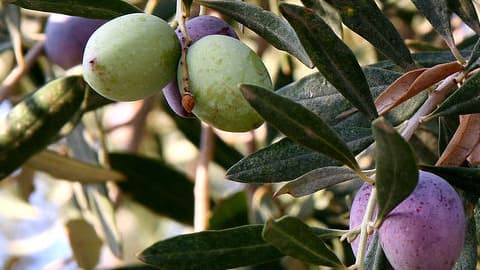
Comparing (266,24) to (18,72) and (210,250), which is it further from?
(18,72)

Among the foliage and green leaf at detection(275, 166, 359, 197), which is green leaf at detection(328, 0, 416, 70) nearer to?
the foliage

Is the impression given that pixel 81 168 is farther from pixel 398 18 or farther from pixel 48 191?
pixel 48 191

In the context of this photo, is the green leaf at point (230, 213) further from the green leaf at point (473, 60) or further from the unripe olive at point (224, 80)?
the unripe olive at point (224, 80)

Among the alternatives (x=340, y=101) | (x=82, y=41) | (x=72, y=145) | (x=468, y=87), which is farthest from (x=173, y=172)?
(x=468, y=87)

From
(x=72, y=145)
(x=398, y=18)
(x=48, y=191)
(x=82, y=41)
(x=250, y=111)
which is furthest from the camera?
(x=48, y=191)

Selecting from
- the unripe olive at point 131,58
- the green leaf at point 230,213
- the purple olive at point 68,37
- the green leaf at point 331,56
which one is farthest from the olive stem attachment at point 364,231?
the green leaf at point 230,213

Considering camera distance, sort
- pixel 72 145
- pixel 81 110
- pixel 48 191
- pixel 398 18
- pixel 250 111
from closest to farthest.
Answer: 1. pixel 250 111
2. pixel 81 110
3. pixel 72 145
4. pixel 398 18
5. pixel 48 191

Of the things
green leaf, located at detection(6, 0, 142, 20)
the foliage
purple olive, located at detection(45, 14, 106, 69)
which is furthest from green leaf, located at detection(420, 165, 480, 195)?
purple olive, located at detection(45, 14, 106, 69)
